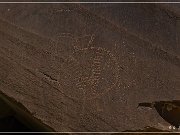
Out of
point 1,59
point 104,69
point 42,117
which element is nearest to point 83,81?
point 104,69

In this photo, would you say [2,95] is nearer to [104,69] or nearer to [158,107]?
[104,69]

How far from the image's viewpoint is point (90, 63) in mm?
1562

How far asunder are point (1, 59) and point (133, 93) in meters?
0.46

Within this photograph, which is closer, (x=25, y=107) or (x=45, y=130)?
(x=25, y=107)

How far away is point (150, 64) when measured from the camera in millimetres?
1549

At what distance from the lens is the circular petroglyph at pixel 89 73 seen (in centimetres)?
156

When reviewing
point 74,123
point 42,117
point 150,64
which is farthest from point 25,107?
point 150,64

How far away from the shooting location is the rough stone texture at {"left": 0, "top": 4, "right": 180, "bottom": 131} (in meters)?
1.54

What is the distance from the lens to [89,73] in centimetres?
156

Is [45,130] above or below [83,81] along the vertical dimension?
below

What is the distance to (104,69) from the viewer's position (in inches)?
61.6

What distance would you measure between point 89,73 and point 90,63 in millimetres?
34

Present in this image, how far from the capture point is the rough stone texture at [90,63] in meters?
1.54

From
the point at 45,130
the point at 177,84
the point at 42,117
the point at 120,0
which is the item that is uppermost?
the point at 120,0
